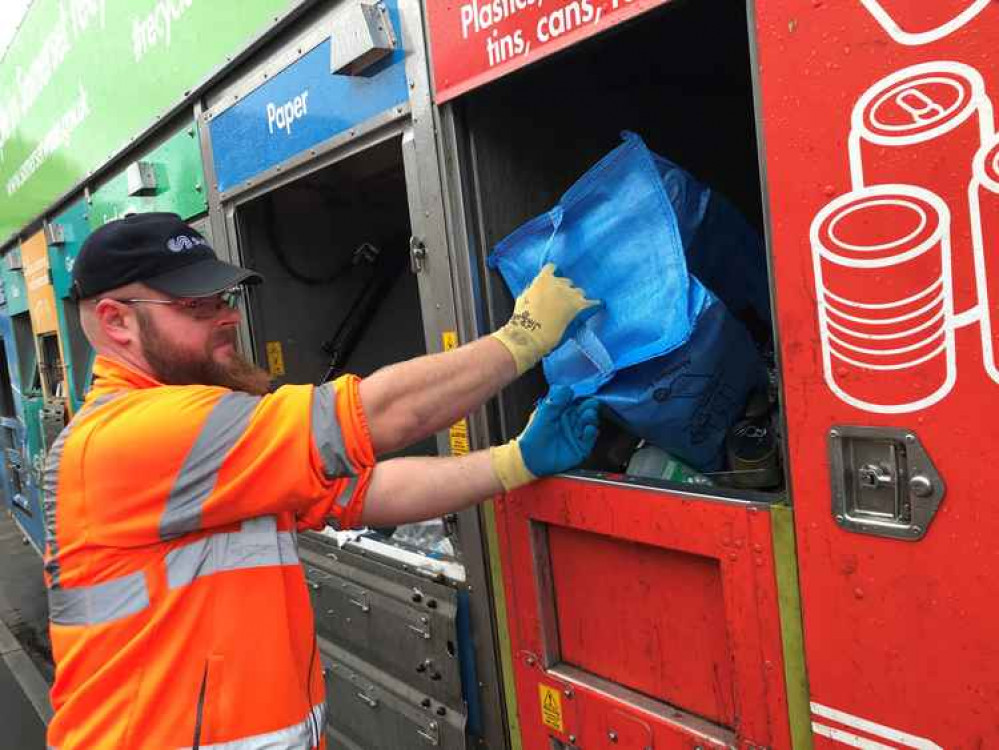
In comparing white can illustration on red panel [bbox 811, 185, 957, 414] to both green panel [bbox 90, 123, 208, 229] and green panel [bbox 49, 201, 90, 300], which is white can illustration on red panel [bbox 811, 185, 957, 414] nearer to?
green panel [bbox 90, 123, 208, 229]

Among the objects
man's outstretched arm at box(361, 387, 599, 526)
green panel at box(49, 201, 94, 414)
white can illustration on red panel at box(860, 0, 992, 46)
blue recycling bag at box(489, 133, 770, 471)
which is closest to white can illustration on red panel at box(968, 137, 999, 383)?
white can illustration on red panel at box(860, 0, 992, 46)

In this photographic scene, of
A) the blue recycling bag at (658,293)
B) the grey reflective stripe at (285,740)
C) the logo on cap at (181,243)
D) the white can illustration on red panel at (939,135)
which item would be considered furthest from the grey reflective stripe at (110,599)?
the white can illustration on red panel at (939,135)

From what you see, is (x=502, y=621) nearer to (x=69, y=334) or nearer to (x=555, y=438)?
(x=555, y=438)

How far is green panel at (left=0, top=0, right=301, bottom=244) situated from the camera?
2691mm

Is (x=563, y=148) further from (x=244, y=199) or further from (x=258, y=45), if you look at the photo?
(x=244, y=199)

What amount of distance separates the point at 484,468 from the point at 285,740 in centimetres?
67

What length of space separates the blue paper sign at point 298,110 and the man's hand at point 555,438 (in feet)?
2.78

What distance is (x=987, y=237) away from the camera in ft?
3.06

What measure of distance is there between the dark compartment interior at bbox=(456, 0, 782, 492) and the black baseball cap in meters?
0.63

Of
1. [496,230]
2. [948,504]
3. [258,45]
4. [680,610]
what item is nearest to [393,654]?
[680,610]

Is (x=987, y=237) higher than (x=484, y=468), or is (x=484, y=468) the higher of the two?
(x=987, y=237)

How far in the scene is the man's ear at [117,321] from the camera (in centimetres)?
162

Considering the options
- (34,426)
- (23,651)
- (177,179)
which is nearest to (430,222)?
(177,179)

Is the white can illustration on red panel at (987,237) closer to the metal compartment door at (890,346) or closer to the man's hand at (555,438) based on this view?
the metal compartment door at (890,346)
